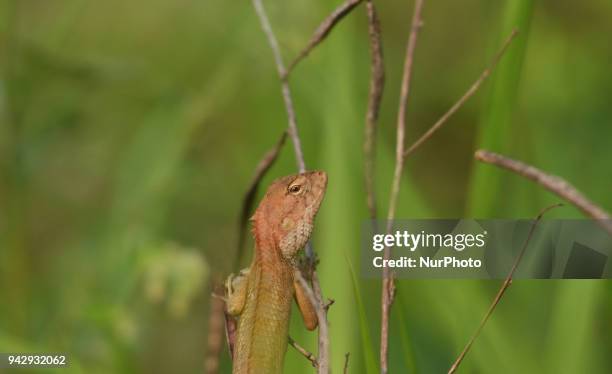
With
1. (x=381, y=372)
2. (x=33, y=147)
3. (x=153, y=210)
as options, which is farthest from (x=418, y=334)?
(x=33, y=147)

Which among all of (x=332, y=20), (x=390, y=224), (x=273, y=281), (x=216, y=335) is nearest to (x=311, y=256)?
(x=273, y=281)

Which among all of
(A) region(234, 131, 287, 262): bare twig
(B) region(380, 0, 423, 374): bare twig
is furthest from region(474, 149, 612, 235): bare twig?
(A) region(234, 131, 287, 262): bare twig

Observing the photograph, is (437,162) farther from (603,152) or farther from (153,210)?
(153,210)

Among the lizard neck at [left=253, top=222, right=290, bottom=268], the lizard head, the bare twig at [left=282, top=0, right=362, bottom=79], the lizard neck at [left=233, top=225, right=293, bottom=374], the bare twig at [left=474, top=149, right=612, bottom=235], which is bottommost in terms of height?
the bare twig at [left=474, top=149, right=612, bottom=235]

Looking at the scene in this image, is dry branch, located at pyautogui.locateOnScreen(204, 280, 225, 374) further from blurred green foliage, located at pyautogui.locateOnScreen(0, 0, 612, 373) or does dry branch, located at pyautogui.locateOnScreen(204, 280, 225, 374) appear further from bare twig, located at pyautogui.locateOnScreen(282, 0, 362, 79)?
bare twig, located at pyautogui.locateOnScreen(282, 0, 362, 79)

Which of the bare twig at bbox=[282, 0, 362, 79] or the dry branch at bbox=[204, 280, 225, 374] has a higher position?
the bare twig at bbox=[282, 0, 362, 79]

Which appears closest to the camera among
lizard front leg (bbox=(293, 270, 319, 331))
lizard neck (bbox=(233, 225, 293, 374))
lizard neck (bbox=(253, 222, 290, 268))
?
lizard neck (bbox=(233, 225, 293, 374))
